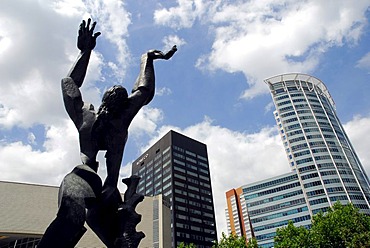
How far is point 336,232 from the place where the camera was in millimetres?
21938

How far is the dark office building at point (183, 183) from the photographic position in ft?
263

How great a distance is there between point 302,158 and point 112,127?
8168 centimetres

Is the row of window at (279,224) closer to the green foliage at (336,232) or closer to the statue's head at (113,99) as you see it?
the green foliage at (336,232)

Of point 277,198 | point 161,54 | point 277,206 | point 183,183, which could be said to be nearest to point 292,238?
point 161,54

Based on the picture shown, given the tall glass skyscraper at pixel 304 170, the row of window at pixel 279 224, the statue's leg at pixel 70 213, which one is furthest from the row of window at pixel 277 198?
the statue's leg at pixel 70 213

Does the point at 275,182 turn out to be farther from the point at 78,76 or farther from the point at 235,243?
the point at 78,76

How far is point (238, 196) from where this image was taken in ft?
364

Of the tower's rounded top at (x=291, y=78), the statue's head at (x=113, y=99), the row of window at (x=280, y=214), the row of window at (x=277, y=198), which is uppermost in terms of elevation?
the tower's rounded top at (x=291, y=78)

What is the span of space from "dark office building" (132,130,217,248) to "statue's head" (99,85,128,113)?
246 ft

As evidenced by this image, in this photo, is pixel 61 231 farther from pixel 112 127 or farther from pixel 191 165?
pixel 191 165

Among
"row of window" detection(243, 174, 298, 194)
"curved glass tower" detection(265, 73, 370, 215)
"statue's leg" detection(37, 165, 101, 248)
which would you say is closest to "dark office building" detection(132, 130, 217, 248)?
"row of window" detection(243, 174, 298, 194)

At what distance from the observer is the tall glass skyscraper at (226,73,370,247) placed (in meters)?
71.1

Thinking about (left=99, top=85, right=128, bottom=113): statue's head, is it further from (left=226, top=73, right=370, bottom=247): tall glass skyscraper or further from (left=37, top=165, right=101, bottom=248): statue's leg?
(left=226, top=73, right=370, bottom=247): tall glass skyscraper

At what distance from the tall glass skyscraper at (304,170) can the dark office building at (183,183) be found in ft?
41.0
